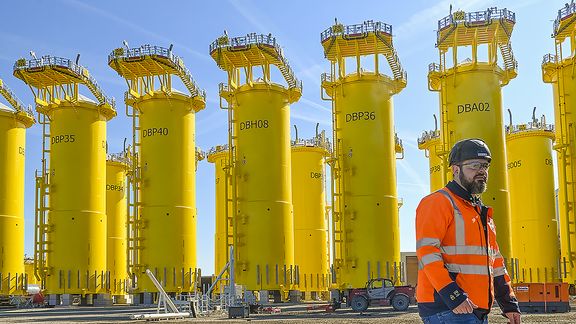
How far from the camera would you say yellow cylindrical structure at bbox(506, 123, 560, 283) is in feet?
170

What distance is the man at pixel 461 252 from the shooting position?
5.90 meters

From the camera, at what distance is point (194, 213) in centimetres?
5178

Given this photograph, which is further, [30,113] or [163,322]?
[30,113]

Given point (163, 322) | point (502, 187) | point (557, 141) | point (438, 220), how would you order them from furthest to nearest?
point (557, 141) → point (502, 187) → point (163, 322) → point (438, 220)

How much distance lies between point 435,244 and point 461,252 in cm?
27

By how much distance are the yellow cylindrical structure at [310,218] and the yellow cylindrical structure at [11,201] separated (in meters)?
20.1

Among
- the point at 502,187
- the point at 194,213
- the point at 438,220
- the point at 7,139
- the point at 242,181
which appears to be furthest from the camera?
the point at 7,139

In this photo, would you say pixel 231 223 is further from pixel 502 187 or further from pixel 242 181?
pixel 502 187

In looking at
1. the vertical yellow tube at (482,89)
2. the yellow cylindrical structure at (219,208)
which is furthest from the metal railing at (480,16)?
the yellow cylindrical structure at (219,208)

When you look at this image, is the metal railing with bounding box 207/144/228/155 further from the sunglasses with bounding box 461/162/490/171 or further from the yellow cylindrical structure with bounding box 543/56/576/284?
the sunglasses with bounding box 461/162/490/171

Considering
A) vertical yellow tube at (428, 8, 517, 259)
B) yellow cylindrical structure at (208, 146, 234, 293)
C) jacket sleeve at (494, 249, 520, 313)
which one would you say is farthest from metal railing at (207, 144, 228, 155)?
jacket sleeve at (494, 249, 520, 313)

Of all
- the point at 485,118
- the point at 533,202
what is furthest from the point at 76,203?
the point at 533,202

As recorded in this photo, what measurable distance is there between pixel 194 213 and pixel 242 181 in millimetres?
5607

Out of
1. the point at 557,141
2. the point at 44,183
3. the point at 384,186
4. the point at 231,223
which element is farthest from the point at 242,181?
the point at 557,141
